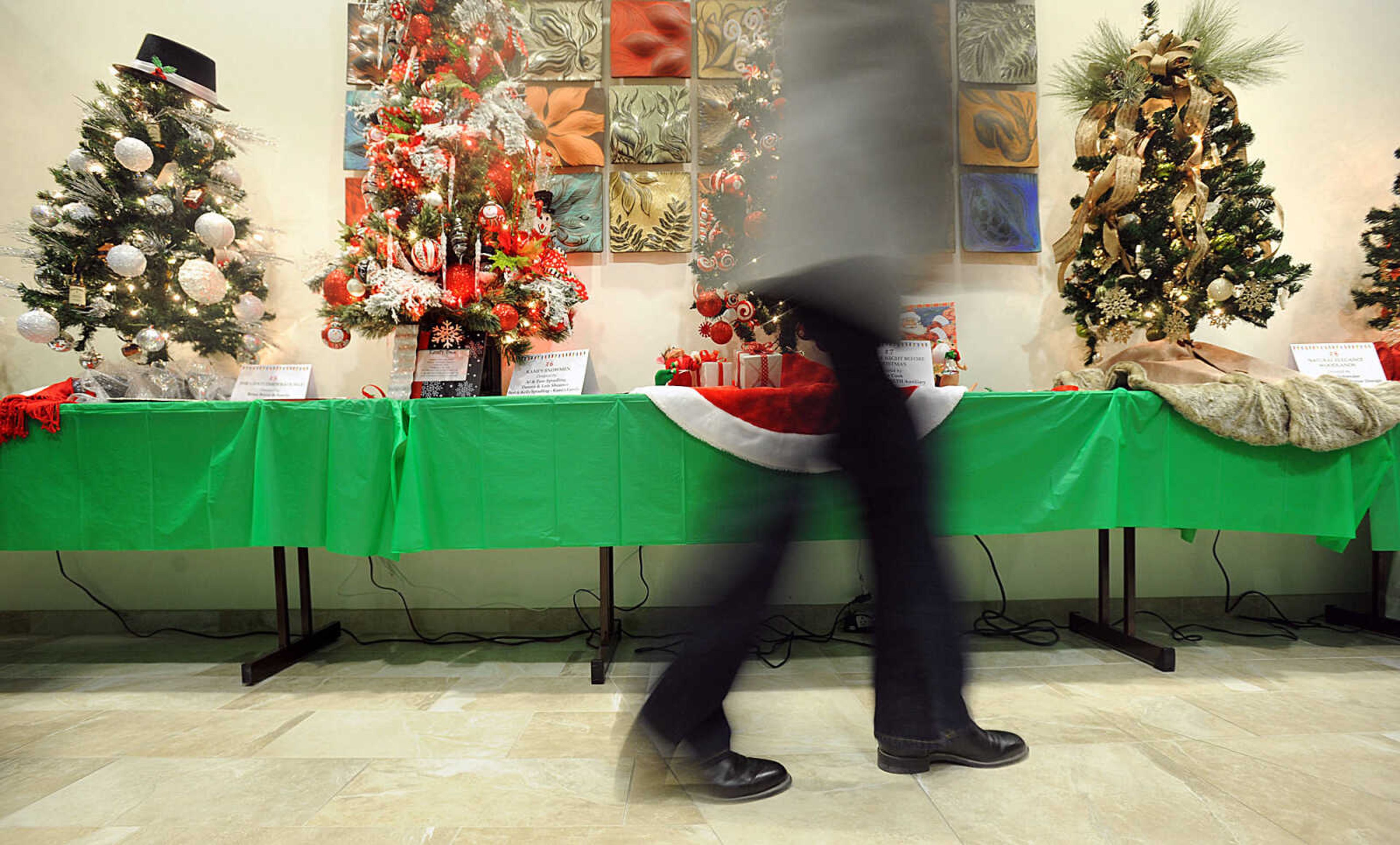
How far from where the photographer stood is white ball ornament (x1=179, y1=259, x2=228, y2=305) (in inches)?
80.5

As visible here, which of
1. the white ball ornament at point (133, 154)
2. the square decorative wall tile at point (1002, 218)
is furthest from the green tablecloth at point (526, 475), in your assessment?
the square decorative wall tile at point (1002, 218)

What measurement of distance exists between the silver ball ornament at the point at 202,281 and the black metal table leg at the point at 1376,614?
13.3 ft

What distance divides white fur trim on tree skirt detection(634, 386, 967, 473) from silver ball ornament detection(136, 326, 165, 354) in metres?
1.69

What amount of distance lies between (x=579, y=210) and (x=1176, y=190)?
2109 millimetres

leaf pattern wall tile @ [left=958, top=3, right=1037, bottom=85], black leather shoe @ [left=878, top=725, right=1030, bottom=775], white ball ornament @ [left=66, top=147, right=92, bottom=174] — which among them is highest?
leaf pattern wall tile @ [left=958, top=3, right=1037, bottom=85]

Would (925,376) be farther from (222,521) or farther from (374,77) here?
(374,77)

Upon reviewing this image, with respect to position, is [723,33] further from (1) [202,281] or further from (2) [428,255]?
(1) [202,281]

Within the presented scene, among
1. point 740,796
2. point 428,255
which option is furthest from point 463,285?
point 740,796

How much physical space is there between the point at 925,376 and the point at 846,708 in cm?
97

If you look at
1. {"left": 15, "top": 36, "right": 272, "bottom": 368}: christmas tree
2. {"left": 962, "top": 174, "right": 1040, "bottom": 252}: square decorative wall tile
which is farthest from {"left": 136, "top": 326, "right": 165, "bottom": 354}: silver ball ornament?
{"left": 962, "top": 174, "right": 1040, "bottom": 252}: square decorative wall tile

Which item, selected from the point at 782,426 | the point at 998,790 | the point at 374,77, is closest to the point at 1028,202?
the point at 782,426

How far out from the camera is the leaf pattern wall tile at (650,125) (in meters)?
2.46

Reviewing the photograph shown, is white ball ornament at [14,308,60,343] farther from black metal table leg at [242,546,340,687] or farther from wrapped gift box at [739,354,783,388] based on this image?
wrapped gift box at [739,354,783,388]

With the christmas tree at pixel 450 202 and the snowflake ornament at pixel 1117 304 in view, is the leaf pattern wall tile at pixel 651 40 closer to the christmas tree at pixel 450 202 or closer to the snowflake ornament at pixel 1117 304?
the christmas tree at pixel 450 202
